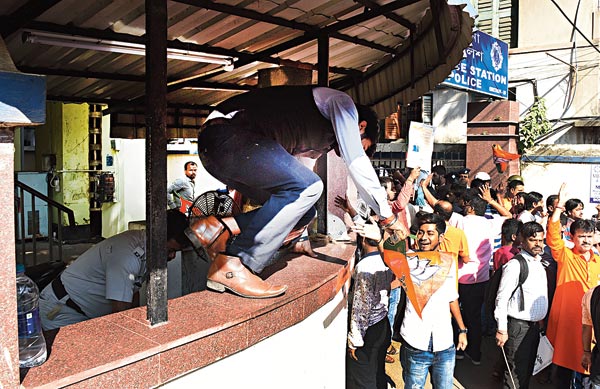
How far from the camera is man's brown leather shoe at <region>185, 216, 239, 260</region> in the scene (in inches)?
130

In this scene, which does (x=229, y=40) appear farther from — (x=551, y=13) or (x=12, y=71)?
(x=551, y=13)

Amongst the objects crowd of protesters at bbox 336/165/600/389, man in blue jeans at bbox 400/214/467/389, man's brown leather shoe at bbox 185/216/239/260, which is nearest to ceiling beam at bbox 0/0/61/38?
man's brown leather shoe at bbox 185/216/239/260

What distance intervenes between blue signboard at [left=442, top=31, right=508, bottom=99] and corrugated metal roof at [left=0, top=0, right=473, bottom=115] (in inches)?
309

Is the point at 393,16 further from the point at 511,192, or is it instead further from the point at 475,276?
the point at 511,192

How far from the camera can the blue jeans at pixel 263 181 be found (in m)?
3.07

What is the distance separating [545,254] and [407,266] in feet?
7.73

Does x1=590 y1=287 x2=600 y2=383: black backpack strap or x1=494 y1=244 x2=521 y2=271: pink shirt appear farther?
x1=494 y1=244 x2=521 y2=271: pink shirt

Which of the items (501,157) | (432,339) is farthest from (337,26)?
(501,157)

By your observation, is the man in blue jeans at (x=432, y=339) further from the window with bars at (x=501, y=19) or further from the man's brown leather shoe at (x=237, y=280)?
the window with bars at (x=501, y=19)

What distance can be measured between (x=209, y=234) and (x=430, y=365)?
231 centimetres

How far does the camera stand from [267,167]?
3.06 meters

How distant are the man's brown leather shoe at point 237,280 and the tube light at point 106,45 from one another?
89.6 inches

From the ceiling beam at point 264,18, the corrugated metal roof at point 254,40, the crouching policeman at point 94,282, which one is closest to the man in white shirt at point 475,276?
the corrugated metal roof at point 254,40

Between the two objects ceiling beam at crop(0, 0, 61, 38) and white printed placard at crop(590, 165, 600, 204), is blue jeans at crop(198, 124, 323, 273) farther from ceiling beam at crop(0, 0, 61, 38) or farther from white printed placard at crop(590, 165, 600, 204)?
white printed placard at crop(590, 165, 600, 204)
